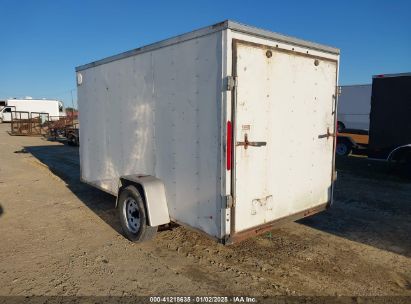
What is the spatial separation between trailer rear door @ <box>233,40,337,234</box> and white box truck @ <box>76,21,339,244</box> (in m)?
0.01

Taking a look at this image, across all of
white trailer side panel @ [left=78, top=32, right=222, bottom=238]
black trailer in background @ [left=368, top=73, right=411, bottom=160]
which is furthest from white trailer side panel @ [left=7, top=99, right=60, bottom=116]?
white trailer side panel @ [left=78, top=32, right=222, bottom=238]

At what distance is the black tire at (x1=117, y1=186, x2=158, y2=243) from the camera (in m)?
4.89

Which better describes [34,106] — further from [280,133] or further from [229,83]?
[229,83]

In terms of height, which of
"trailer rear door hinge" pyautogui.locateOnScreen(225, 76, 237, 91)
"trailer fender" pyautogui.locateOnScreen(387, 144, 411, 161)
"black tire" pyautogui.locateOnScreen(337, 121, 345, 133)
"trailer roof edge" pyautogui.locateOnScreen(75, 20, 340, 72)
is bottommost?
"trailer fender" pyautogui.locateOnScreen(387, 144, 411, 161)

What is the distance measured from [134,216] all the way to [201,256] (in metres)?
1.29

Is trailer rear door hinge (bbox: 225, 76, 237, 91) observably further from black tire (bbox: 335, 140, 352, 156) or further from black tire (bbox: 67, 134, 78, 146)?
black tire (bbox: 67, 134, 78, 146)

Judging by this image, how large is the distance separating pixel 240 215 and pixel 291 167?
1164mm

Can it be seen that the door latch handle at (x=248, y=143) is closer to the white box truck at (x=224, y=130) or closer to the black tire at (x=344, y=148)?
the white box truck at (x=224, y=130)

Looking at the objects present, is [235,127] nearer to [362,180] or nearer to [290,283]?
[290,283]

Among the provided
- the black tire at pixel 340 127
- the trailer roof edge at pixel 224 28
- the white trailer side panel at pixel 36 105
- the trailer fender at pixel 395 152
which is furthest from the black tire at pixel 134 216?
the white trailer side panel at pixel 36 105

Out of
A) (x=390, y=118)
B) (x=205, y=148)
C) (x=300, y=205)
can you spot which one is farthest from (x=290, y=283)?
(x=390, y=118)

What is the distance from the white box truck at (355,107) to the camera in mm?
14766

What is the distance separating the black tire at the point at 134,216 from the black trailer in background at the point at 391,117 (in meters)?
8.55

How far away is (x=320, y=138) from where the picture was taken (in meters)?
→ 5.16
